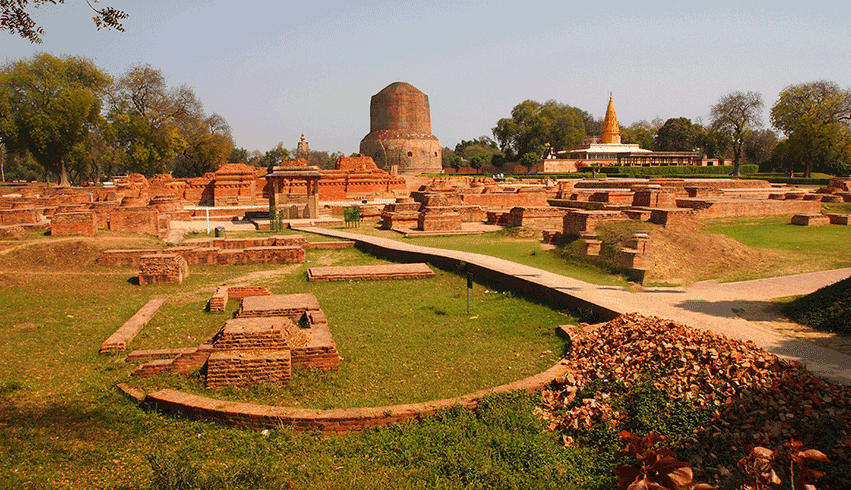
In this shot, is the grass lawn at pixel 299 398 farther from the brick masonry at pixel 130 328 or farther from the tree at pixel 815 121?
the tree at pixel 815 121

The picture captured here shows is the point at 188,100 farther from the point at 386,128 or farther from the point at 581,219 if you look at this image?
the point at 581,219

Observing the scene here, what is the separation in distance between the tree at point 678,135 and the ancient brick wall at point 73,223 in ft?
186

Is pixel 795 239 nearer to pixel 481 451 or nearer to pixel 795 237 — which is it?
pixel 795 237

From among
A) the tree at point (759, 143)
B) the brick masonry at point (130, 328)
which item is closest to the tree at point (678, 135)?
the tree at point (759, 143)

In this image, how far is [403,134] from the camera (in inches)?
1758

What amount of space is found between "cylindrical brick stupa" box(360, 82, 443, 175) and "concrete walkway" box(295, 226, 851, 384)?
116ft

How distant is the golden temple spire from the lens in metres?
56.1

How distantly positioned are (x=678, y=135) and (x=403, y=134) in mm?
30594

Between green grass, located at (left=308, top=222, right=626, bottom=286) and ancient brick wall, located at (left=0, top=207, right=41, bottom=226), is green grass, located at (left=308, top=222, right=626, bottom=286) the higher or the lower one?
the lower one

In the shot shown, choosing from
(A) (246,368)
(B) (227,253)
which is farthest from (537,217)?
(A) (246,368)

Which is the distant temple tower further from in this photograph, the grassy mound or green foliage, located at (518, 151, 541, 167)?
the grassy mound

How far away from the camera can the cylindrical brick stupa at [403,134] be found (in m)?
44.4

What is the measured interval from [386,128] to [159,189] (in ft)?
72.2

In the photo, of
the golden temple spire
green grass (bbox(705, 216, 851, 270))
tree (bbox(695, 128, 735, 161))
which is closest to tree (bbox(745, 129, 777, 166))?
tree (bbox(695, 128, 735, 161))
